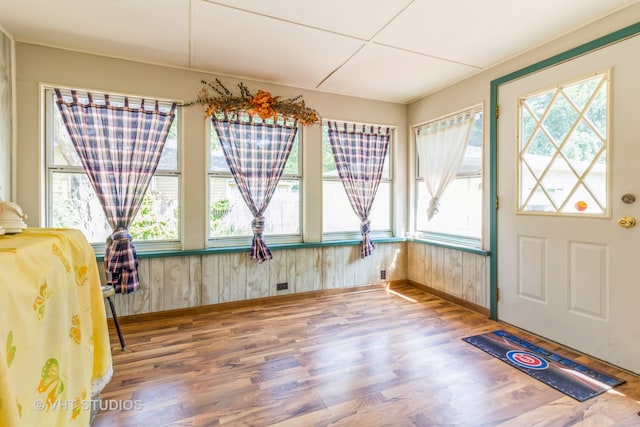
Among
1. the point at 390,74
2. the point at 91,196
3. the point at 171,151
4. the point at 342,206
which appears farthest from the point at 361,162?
the point at 91,196

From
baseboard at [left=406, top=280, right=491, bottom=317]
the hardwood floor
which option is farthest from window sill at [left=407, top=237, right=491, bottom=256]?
the hardwood floor

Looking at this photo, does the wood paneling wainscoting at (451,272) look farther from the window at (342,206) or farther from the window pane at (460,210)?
the window at (342,206)

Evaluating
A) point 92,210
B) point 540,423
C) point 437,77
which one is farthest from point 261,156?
point 540,423

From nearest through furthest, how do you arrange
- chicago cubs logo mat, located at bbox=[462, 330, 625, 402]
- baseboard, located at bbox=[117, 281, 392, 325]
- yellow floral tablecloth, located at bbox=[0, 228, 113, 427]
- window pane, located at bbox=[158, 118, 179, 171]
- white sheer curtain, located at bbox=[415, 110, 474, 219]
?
1. yellow floral tablecloth, located at bbox=[0, 228, 113, 427]
2. chicago cubs logo mat, located at bbox=[462, 330, 625, 402]
3. baseboard, located at bbox=[117, 281, 392, 325]
4. window pane, located at bbox=[158, 118, 179, 171]
5. white sheer curtain, located at bbox=[415, 110, 474, 219]

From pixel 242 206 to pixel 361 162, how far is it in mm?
1555

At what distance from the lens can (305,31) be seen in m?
2.39

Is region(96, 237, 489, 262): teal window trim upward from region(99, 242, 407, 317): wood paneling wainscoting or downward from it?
upward

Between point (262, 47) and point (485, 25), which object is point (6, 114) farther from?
point (485, 25)

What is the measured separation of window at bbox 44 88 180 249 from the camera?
2729 mm

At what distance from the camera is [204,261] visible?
3.20 meters

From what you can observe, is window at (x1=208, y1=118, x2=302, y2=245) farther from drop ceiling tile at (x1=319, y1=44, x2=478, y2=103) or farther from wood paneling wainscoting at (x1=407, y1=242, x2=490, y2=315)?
wood paneling wainscoting at (x1=407, y1=242, x2=490, y2=315)

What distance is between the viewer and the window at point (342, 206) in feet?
12.4

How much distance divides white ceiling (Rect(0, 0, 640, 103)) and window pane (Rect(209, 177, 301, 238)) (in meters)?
1.18

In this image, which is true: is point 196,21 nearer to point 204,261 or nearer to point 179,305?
point 204,261
